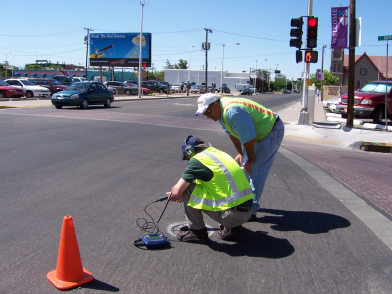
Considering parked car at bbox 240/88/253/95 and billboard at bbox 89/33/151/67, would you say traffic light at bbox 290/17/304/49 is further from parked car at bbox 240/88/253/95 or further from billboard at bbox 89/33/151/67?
parked car at bbox 240/88/253/95

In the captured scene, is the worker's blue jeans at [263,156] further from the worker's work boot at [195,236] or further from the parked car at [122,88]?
the parked car at [122,88]

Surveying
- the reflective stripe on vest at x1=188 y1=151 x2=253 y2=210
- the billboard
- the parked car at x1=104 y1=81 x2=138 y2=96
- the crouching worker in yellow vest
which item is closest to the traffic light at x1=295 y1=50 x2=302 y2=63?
the crouching worker in yellow vest

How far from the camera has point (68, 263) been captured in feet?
11.3

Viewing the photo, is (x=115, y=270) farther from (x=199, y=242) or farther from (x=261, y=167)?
(x=261, y=167)

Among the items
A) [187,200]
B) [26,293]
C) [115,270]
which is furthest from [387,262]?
[26,293]

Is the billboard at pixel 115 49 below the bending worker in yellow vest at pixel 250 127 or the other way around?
the other way around

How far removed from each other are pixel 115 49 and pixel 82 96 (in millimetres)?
44043

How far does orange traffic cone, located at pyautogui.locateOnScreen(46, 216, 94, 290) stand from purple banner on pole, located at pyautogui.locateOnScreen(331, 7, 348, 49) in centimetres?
1676


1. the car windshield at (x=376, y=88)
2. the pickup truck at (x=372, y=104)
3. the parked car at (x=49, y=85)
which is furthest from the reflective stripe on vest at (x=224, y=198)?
the parked car at (x=49, y=85)

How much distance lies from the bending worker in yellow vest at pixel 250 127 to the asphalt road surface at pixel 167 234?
2.37ft

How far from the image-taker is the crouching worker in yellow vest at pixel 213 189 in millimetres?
4098

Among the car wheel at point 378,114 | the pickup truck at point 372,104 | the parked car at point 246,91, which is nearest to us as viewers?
the pickup truck at point 372,104

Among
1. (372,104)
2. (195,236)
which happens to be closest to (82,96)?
(372,104)

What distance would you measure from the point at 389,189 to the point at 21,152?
7555 millimetres
